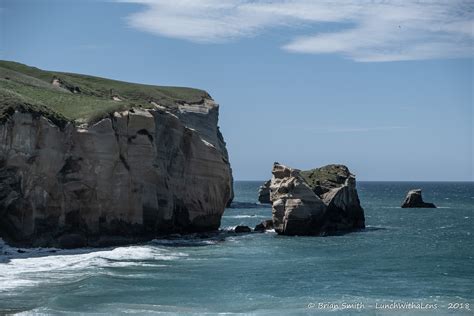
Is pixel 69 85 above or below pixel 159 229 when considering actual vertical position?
above

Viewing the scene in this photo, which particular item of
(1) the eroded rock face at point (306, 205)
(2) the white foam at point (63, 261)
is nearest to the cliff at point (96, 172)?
(2) the white foam at point (63, 261)

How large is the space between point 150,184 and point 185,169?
22.2 feet

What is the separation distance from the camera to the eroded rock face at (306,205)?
63.7 metres

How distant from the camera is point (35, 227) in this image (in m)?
48.6

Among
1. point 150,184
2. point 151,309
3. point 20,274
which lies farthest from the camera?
point 150,184

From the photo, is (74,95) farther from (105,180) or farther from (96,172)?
(105,180)

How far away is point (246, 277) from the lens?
40.3m

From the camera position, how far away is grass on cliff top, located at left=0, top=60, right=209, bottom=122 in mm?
52188

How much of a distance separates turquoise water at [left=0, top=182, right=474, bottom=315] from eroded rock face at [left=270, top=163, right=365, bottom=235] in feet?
9.04

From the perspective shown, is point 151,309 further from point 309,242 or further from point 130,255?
point 309,242

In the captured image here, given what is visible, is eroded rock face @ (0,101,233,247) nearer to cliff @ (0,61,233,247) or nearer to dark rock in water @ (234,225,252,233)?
cliff @ (0,61,233,247)

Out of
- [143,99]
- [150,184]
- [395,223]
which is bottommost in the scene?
[395,223]

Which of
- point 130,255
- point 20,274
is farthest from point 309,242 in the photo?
point 20,274

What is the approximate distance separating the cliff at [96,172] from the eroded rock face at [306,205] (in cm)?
595
